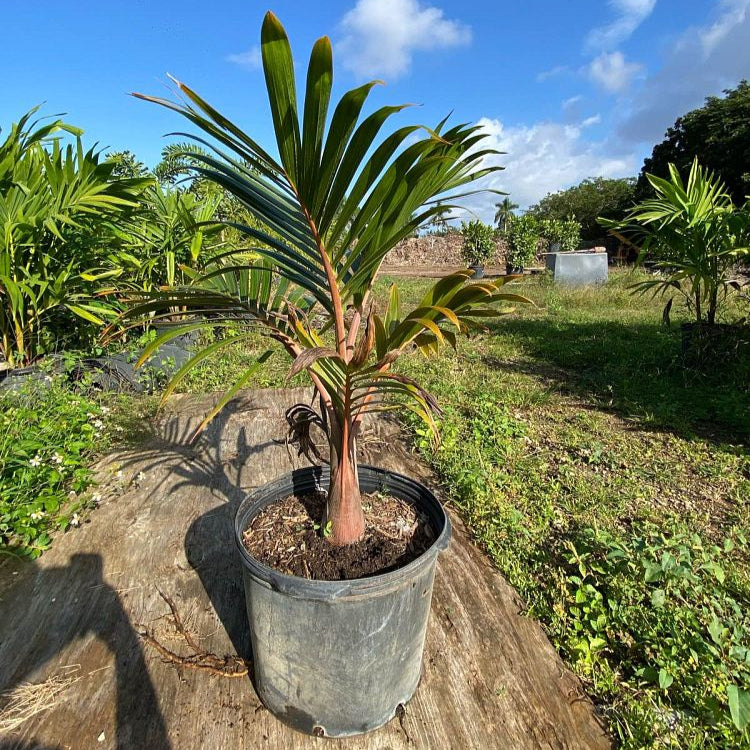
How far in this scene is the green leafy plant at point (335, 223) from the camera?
2.37 feet

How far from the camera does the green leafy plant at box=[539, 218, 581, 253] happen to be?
53.2ft

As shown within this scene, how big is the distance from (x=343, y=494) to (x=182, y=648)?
2.58 ft

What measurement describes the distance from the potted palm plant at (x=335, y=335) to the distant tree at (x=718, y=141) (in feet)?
65.0

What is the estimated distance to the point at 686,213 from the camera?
3357mm

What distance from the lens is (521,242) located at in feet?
47.0

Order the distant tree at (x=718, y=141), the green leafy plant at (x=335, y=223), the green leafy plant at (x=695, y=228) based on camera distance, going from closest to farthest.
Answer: the green leafy plant at (x=335, y=223) < the green leafy plant at (x=695, y=228) < the distant tree at (x=718, y=141)

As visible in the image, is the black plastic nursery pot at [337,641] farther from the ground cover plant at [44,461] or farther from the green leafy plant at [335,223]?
the ground cover plant at [44,461]

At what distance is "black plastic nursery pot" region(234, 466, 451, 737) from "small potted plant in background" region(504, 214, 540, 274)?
14166 mm

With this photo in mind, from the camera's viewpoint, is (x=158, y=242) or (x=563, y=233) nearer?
(x=158, y=242)

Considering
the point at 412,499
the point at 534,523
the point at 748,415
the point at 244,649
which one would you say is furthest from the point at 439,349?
the point at 748,415

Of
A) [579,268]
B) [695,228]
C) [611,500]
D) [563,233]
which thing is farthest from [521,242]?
[611,500]

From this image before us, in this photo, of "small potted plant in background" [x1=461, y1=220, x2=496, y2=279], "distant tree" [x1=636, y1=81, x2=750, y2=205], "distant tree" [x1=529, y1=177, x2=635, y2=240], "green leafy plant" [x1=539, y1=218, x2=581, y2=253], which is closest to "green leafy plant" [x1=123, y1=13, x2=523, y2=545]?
"small potted plant in background" [x1=461, y1=220, x2=496, y2=279]

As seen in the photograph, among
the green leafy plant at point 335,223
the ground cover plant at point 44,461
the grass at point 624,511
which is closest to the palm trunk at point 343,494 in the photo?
the green leafy plant at point 335,223

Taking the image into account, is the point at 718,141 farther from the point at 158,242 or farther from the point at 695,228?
the point at 158,242
